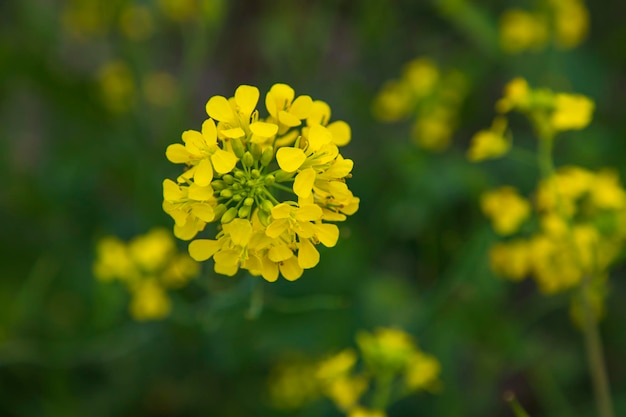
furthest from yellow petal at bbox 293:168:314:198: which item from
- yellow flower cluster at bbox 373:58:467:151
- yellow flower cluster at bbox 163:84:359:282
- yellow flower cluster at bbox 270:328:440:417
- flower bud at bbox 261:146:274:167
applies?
yellow flower cluster at bbox 373:58:467:151

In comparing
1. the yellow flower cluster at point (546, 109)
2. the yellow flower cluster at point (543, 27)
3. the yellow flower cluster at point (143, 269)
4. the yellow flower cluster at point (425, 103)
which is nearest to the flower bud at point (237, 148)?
the yellow flower cluster at point (546, 109)

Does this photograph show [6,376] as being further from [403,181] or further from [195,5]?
[195,5]

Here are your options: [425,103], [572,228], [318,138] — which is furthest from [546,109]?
[425,103]

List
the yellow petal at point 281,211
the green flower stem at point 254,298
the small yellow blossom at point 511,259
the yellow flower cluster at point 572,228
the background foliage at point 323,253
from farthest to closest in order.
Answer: the background foliage at point 323,253, the small yellow blossom at point 511,259, the yellow flower cluster at point 572,228, the green flower stem at point 254,298, the yellow petal at point 281,211

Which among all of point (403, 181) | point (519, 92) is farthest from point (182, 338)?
point (519, 92)

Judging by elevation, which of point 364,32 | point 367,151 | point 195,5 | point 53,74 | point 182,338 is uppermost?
point 195,5

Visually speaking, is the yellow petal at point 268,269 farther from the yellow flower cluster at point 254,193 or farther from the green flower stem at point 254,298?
the green flower stem at point 254,298
